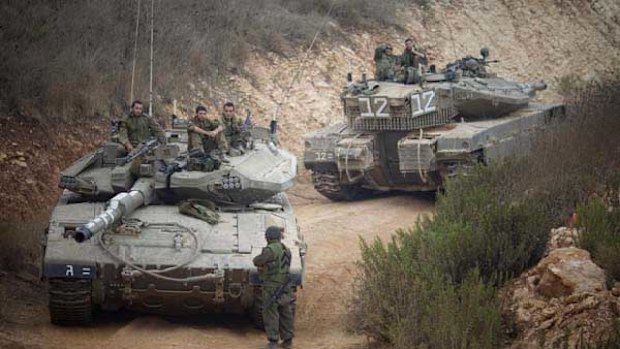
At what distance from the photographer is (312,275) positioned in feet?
47.6

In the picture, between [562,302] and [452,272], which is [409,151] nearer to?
[452,272]

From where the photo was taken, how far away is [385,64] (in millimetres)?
20219

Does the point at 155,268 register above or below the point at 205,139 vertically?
below

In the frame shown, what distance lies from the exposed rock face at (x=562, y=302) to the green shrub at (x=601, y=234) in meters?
0.13

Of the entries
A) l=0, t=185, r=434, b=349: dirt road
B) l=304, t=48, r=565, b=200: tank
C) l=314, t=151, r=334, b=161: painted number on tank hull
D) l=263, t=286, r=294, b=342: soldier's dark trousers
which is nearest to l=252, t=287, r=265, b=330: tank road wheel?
l=0, t=185, r=434, b=349: dirt road

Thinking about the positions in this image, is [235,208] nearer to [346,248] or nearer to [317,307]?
[317,307]

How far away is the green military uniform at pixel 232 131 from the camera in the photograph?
13.8 meters

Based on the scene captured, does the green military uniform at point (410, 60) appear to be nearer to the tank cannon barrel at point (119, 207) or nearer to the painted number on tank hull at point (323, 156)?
the painted number on tank hull at point (323, 156)

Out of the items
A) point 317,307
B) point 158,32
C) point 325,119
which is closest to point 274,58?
point 325,119

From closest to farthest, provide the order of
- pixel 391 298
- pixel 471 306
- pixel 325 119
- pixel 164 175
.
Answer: pixel 471 306, pixel 391 298, pixel 164 175, pixel 325 119

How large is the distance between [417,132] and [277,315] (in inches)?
315

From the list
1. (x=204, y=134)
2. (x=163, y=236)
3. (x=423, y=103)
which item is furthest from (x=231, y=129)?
(x=423, y=103)

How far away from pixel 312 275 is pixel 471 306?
5.18 metres

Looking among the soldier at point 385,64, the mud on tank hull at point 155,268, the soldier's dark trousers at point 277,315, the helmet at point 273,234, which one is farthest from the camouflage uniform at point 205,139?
the soldier at point 385,64
